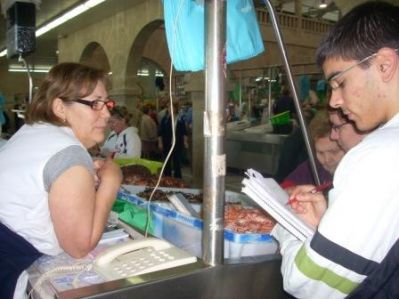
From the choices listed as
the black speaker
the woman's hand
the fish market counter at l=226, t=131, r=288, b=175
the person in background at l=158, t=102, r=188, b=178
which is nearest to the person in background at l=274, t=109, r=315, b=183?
the woman's hand

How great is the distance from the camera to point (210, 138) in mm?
1129

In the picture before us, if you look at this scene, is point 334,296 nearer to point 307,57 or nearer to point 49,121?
point 49,121

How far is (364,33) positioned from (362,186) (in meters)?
0.43

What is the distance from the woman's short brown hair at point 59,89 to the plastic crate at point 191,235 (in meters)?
0.57

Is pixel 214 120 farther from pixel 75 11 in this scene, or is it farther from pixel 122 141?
pixel 75 11

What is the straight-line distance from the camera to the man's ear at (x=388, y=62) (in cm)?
106

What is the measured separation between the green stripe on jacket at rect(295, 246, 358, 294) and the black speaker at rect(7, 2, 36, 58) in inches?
92.9

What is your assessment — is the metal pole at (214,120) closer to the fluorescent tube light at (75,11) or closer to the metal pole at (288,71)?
the metal pole at (288,71)

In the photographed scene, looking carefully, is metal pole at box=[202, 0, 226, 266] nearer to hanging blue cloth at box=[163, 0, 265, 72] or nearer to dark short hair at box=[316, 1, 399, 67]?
hanging blue cloth at box=[163, 0, 265, 72]

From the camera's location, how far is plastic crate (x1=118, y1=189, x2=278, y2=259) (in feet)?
4.38

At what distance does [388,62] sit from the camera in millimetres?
1067

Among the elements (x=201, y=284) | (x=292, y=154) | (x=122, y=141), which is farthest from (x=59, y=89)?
(x=122, y=141)

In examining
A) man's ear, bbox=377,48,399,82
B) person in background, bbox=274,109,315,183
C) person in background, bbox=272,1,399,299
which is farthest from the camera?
person in background, bbox=274,109,315,183

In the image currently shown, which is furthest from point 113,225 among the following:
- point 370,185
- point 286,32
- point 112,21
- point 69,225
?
point 286,32
